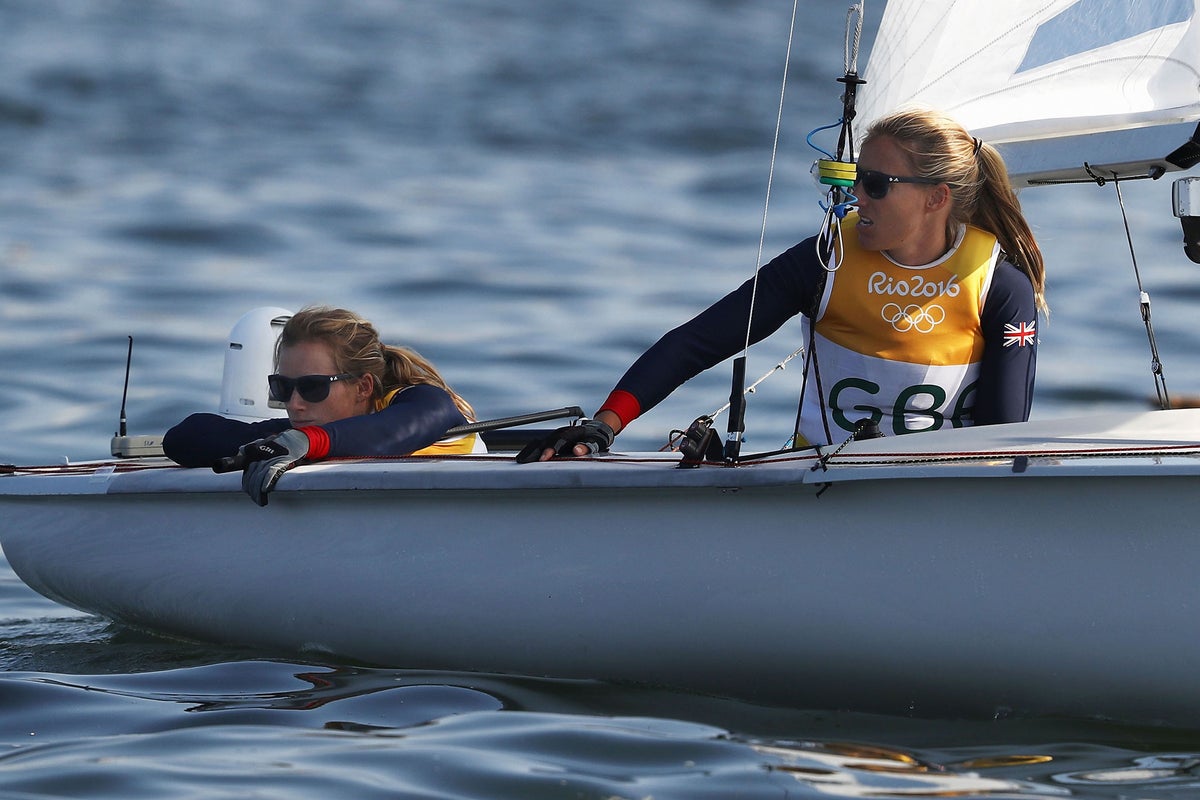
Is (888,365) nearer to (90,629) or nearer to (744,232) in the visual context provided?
(90,629)

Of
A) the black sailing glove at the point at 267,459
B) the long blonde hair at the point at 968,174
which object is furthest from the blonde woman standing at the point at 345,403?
the long blonde hair at the point at 968,174

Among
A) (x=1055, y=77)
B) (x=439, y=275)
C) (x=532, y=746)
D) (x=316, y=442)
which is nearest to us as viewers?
(x=532, y=746)

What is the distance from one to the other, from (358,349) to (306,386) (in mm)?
164

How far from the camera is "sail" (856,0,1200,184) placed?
3.88 m

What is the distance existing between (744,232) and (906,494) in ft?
32.8

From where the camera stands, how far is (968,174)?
3713 millimetres

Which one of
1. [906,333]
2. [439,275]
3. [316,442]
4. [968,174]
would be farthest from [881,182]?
[439,275]

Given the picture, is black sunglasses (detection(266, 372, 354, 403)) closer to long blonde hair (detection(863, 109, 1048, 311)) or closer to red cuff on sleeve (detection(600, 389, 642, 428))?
red cuff on sleeve (detection(600, 389, 642, 428))

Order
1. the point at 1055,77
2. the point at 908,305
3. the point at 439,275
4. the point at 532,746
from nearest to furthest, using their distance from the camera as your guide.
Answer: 1. the point at 532,746
2. the point at 908,305
3. the point at 1055,77
4. the point at 439,275

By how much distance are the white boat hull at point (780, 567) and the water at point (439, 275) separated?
99 millimetres

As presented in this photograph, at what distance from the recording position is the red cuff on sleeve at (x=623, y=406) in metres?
3.72

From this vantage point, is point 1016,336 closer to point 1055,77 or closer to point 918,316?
point 918,316

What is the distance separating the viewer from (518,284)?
11.5 meters

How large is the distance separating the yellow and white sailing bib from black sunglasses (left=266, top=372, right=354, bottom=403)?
1199 millimetres
